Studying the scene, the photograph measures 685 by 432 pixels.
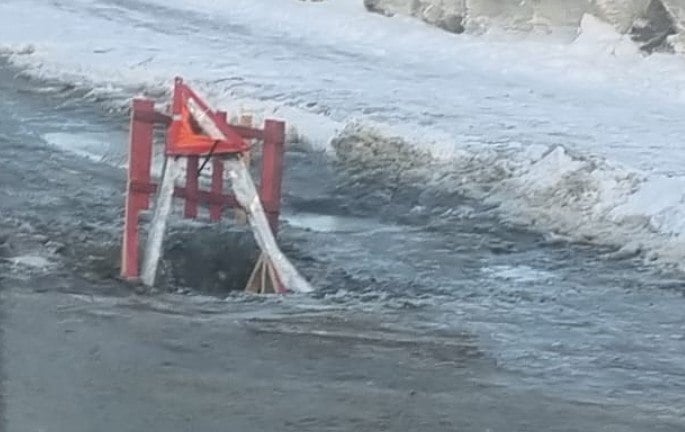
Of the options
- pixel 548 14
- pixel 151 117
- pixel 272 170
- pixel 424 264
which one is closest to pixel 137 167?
pixel 151 117

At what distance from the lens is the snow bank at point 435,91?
249cm

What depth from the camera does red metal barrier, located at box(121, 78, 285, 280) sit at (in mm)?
2172

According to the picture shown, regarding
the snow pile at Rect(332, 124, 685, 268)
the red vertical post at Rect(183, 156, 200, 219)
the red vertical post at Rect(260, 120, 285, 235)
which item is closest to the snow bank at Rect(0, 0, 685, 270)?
the snow pile at Rect(332, 124, 685, 268)

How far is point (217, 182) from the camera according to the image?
2252 millimetres

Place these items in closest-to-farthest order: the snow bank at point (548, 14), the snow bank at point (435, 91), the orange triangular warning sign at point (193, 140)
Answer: the orange triangular warning sign at point (193, 140) < the snow bank at point (435, 91) < the snow bank at point (548, 14)

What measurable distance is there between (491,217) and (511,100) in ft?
1.57

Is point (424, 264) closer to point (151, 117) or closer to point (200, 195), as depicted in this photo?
point (200, 195)

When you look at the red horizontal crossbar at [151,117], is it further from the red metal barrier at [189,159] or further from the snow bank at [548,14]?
the snow bank at [548,14]

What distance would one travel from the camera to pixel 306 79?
9.29ft

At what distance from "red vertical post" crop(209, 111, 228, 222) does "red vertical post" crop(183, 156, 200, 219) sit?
0.09 feet

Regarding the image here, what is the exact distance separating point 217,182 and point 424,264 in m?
0.36

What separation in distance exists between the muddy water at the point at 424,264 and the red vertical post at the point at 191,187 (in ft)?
0.43

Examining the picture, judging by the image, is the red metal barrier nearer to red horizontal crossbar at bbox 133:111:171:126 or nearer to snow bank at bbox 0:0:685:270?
red horizontal crossbar at bbox 133:111:171:126

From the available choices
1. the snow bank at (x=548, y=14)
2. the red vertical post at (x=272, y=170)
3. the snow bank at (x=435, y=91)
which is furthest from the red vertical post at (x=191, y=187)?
the snow bank at (x=548, y=14)
